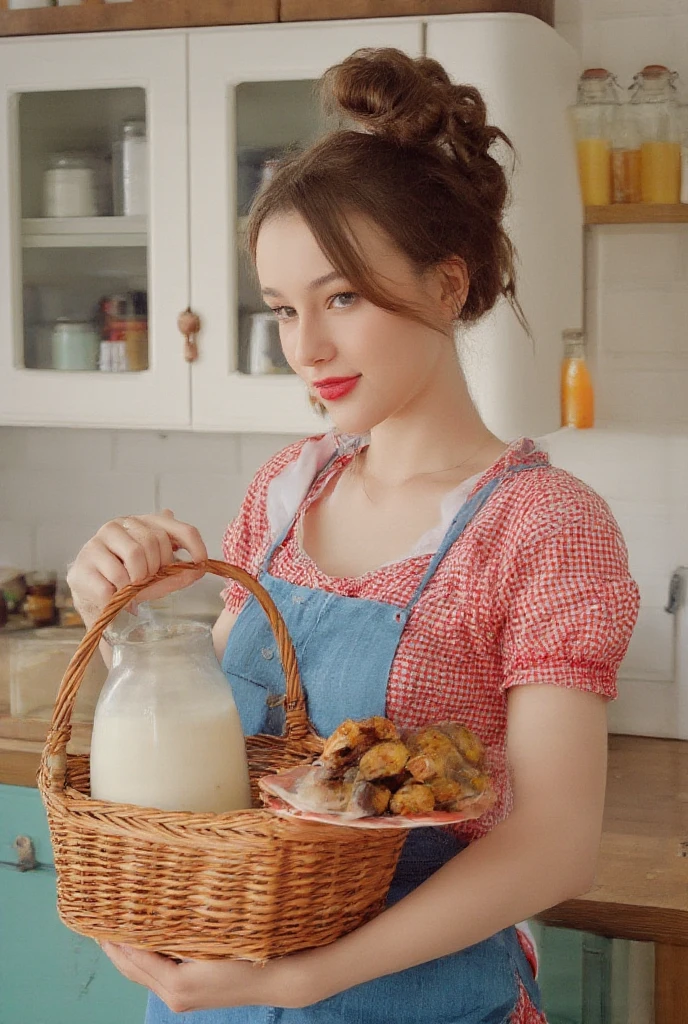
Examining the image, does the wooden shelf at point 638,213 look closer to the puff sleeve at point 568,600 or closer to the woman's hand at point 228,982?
the puff sleeve at point 568,600

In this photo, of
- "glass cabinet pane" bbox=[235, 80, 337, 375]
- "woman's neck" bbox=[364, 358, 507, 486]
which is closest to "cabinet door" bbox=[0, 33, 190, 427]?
"glass cabinet pane" bbox=[235, 80, 337, 375]

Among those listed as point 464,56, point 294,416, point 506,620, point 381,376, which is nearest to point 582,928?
point 506,620

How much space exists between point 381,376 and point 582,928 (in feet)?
2.89

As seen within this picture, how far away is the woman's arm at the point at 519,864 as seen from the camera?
88cm

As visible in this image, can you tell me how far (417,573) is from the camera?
1.06 meters

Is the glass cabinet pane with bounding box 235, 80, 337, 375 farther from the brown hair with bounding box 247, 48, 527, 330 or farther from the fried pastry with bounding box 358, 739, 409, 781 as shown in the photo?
the fried pastry with bounding box 358, 739, 409, 781

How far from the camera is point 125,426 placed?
2309 mm

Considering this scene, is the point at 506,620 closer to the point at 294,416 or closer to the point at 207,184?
the point at 294,416

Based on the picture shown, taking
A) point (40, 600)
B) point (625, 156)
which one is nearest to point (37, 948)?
point (40, 600)

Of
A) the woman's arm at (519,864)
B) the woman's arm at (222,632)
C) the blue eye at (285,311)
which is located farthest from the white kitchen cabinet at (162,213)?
the woman's arm at (519,864)

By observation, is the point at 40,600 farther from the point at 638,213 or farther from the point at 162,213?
the point at 638,213

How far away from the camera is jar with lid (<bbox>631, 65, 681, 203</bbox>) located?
213 cm

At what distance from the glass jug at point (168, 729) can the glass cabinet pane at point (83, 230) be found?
139cm

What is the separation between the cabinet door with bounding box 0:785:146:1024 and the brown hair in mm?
1319
